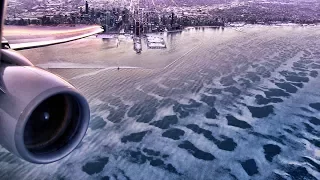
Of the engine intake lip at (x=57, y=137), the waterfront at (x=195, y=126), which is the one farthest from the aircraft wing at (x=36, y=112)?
the waterfront at (x=195, y=126)

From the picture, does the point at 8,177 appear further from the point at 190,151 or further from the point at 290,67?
the point at 290,67

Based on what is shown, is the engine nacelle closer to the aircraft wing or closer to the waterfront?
the aircraft wing

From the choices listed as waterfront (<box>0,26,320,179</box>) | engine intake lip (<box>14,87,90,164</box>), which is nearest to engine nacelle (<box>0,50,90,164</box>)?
engine intake lip (<box>14,87,90,164</box>)

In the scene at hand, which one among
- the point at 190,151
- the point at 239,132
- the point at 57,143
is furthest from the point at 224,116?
the point at 57,143

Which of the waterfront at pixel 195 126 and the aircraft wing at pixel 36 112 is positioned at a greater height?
the aircraft wing at pixel 36 112

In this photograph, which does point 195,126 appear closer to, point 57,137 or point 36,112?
point 57,137

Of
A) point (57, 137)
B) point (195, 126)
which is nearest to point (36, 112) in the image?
point (57, 137)

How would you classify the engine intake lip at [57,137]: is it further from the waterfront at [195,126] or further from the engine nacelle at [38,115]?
the waterfront at [195,126]
